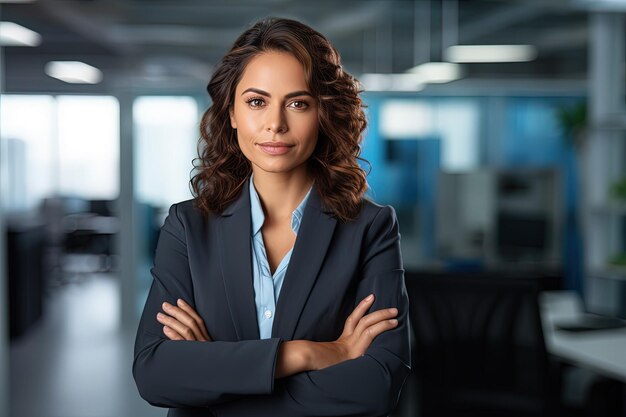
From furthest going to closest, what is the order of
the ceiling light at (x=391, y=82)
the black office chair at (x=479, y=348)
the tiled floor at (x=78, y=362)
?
the ceiling light at (x=391, y=82)
the tiled floor at (x=78, y=362)
the black office chair at (x=479, y=348)

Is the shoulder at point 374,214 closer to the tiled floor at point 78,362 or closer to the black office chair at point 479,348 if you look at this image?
the black office chair at point 479,348

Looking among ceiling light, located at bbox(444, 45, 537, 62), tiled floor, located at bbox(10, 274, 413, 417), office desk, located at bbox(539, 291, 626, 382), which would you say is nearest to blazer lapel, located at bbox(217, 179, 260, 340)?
office desk, located at bbox(539, 291, 626, 382)

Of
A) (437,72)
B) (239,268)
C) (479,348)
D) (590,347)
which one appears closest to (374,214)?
(239,268)

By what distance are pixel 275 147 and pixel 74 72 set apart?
5.01 m

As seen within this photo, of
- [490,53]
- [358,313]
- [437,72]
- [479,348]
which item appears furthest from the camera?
[490,53]

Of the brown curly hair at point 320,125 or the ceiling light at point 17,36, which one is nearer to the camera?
the brown curly hair at point 320,125

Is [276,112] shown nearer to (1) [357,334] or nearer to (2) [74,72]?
(1) [357,334]

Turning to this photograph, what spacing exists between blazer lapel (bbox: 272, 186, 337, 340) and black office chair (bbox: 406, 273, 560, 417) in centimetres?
160

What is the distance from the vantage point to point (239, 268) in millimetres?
1410

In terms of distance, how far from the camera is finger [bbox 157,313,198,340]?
1384mm

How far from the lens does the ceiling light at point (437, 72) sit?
675 centimetres

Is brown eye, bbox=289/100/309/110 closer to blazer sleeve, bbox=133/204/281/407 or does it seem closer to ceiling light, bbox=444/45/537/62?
blazer sleeve, bbox=133/204/281/407

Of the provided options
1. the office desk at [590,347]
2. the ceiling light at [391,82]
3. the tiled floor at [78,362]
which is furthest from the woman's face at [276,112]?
the ceiling light at [391,82]

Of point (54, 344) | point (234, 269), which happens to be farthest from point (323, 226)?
point (54, 344)
